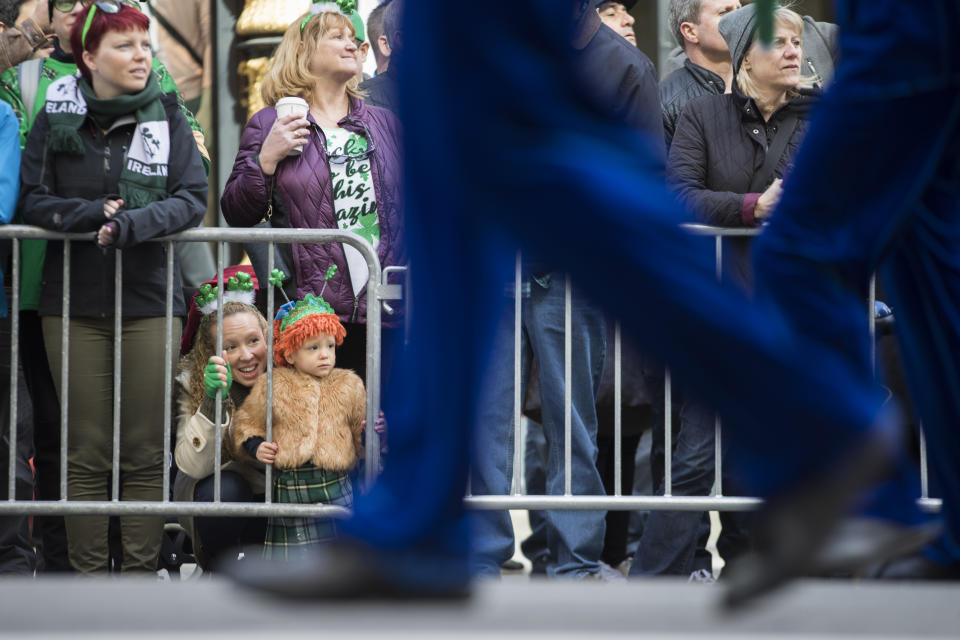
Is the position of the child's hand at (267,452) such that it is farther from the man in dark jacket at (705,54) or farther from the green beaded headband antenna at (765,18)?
the green beaded headband antenna at (765,18)

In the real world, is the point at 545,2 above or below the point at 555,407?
above

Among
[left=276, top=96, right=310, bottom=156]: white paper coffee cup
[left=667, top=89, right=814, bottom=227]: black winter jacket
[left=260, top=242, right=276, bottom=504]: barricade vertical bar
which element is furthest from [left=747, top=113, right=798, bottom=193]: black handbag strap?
[left=260, top=242, right=276, bottom=504]: barricade vertical bar

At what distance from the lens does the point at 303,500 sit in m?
4.67

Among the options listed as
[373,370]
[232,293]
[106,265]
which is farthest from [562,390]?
[106,265]

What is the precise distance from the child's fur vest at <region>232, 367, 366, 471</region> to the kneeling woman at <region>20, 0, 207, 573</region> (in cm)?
33

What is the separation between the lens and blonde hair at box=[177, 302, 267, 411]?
15.8ft

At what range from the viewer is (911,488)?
2406 mm

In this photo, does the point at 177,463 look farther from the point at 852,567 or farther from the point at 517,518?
the point at 517,518

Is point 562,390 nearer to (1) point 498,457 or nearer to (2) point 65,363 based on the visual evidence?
(1) point 498,457

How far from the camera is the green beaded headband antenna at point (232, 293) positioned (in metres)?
5.00

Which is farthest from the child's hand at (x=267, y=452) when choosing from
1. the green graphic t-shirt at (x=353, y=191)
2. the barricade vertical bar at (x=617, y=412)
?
the barricade vertical bar at (x=617, y=412)

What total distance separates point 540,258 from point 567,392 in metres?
2.75

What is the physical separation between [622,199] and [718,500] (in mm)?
2817

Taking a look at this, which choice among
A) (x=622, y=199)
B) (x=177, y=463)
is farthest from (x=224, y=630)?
(x=177, y=463)
